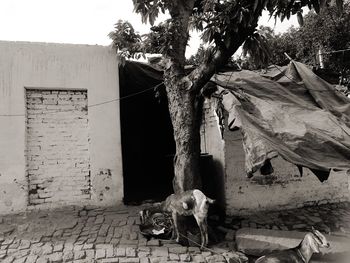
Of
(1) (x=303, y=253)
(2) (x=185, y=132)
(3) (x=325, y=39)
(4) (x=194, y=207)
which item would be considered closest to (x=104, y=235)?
(4) (x=194, y=207)

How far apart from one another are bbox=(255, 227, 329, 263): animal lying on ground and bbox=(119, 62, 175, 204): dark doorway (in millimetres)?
3796

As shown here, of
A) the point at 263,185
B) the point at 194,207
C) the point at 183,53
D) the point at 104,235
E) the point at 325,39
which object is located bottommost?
the point at 104,235

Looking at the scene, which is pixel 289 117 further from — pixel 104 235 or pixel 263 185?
pixel 104 235

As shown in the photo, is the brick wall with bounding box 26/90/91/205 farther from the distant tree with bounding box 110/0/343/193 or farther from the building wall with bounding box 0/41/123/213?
the distant tree with bounding box 110/0/343/193

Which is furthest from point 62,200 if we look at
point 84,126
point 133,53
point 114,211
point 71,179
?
point 133,53

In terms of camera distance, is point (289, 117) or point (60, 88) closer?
point (289, 117)

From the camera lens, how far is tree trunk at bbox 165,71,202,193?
6.47 m

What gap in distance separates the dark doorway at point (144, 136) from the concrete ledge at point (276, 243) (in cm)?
280

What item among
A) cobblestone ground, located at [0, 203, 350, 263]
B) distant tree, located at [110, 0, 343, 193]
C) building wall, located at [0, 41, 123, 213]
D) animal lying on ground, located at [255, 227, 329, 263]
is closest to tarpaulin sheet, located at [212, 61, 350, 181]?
distant tree, located at [110, 0, 343, 193]

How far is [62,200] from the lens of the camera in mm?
7309

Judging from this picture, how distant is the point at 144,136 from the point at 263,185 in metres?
4.18

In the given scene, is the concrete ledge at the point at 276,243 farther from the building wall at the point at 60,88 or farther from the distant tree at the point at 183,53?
the building wall at the point at 60,88

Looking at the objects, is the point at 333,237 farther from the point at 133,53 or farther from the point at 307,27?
the point at 307,27

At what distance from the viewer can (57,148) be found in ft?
24.0
